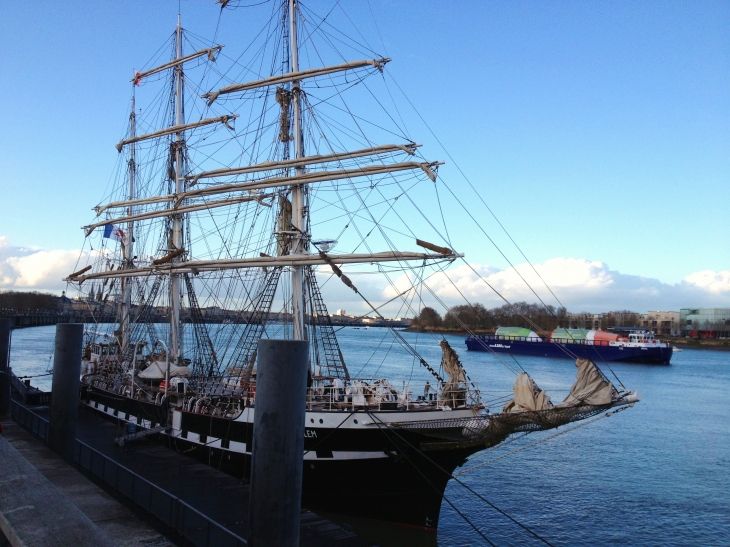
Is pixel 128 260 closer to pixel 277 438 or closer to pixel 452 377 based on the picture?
pixel 452 377

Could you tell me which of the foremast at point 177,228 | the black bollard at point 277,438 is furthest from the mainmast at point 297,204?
the black bollard at point 277,438

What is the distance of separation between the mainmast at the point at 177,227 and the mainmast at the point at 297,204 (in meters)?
8.95

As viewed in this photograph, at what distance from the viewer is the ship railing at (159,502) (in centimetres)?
1108

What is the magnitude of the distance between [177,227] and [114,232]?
8563mm

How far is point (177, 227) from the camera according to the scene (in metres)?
33.6

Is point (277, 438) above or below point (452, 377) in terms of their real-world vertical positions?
above

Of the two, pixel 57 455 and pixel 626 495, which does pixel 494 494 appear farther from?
pixel 57 455

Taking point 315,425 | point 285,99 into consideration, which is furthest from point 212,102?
point 315,425

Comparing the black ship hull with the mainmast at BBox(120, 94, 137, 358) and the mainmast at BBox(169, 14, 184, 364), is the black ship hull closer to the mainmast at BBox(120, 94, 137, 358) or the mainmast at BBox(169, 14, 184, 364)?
the mainmast at BBox(169, 14, 184, 364)

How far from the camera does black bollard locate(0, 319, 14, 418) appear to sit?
54.2 ft

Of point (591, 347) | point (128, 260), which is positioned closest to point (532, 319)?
point (591, 347)

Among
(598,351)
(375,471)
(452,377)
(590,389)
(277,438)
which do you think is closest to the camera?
(277,438)

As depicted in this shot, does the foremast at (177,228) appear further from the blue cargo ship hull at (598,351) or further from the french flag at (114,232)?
the blue cargo ship hull at (598,351)

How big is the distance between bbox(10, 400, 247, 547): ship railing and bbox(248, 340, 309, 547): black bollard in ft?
8.44
